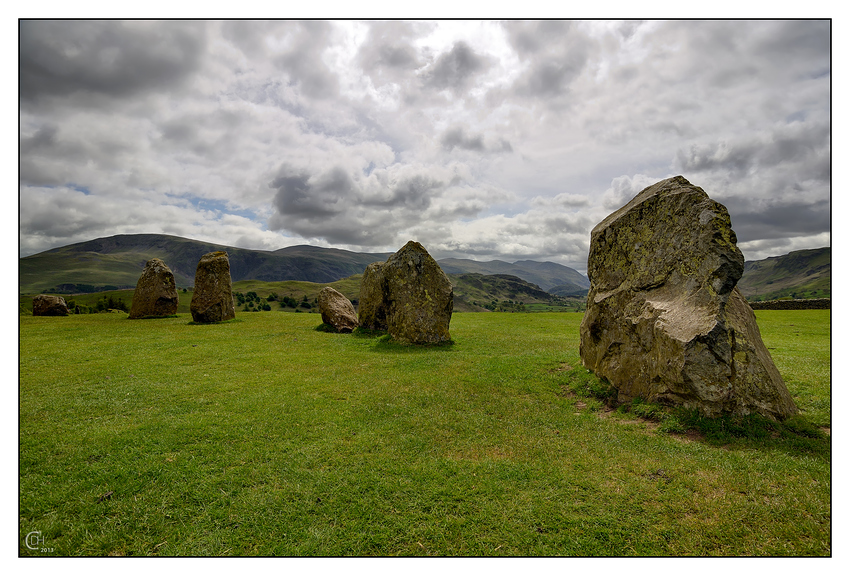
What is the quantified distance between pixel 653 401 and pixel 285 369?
1355cm

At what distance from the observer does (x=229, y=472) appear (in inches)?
289

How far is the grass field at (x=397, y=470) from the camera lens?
18.3 ft

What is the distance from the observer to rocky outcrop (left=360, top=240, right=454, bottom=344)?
2144 centimetres

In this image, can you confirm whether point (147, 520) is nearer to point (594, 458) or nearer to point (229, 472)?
point (229, 472)

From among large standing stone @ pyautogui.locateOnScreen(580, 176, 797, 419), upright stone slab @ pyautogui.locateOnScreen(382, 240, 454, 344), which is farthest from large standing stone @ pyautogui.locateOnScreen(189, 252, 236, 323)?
large standing stone @ pyautogui.locateOnScreen(580, 176, 797, 419)

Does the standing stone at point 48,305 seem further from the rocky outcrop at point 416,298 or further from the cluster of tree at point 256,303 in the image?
the rocky outcrop at point 416,298

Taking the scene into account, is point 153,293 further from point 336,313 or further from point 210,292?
point 336,313

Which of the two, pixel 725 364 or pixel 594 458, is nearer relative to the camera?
pixel 594 458

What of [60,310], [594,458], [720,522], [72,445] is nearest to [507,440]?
[594,458]

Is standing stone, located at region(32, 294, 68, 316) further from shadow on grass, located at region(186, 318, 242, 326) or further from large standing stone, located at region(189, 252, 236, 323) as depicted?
large standing stone, located at region(189, 252, 236, 323)

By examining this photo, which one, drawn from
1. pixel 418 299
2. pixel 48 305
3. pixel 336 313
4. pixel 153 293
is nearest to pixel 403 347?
pixel 418 299

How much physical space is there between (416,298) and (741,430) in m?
15.5

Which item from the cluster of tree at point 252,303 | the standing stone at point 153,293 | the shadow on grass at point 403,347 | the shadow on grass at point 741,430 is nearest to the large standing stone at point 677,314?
the shadow on grass at point 741,430

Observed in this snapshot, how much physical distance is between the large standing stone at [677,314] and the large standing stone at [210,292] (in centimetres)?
2856
